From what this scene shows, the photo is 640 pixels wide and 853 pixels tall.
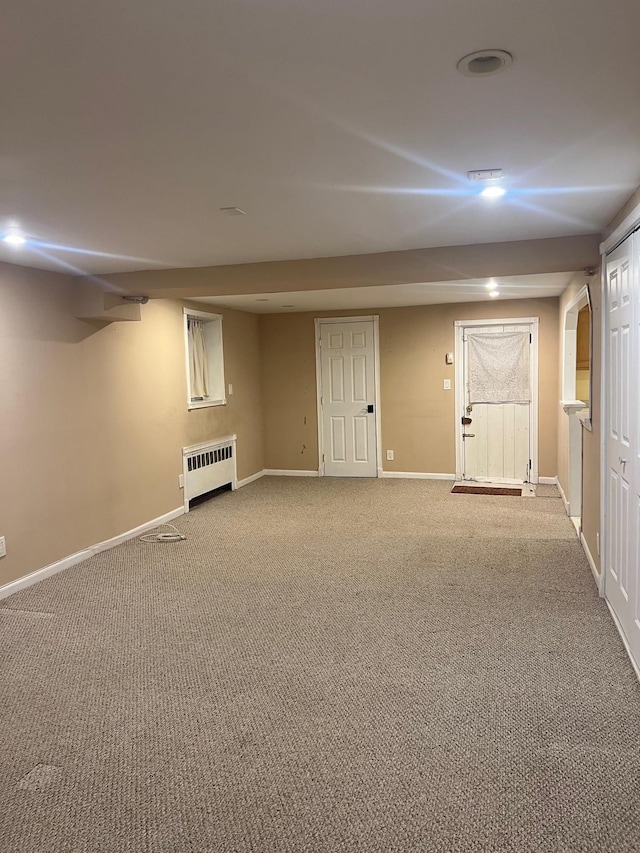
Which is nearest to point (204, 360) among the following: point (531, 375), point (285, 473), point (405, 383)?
point (285, 473)

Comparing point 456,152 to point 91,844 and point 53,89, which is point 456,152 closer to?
point 53,89

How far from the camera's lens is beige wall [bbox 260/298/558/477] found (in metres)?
7.20

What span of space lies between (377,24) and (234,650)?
112 inches

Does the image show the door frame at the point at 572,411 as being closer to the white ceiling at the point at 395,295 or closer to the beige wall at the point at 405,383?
the white ceiling at the point at 395,295

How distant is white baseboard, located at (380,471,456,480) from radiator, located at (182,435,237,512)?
78.3 inches

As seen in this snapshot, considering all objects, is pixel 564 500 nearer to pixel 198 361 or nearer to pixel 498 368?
pixel 498 368

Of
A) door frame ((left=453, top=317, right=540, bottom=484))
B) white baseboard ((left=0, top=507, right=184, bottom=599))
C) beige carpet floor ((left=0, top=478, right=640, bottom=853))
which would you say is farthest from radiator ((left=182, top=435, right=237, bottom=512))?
door frame ((left=453, top=317, right=540, bottom=484))

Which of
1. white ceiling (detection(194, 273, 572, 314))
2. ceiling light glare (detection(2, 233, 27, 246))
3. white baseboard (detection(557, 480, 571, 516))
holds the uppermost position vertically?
white ceiling (detection(194, 273, 572, 314))

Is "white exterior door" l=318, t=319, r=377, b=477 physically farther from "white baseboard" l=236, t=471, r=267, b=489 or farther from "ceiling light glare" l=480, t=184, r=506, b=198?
"ceiling light glare" l=480, t=184, r=506, b=198

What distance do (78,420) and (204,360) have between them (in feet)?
7.74

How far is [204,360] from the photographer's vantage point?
6898 millimetres

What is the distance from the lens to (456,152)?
220 cm

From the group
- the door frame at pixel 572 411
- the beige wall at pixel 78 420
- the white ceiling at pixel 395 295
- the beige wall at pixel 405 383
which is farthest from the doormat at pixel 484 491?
the beige wall at pixel 78 420

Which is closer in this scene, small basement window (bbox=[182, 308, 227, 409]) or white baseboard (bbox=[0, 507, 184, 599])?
white baseboard (bbox=[0, 507, 184, 599])
